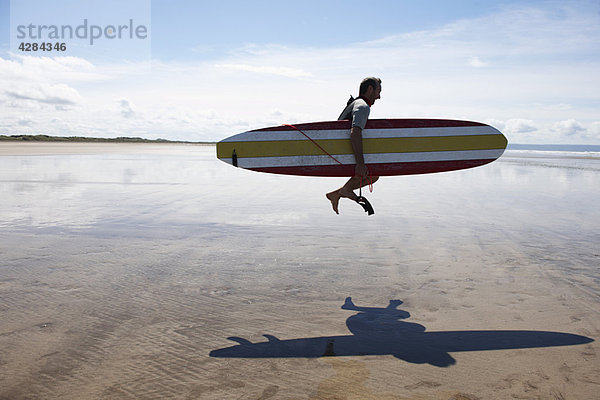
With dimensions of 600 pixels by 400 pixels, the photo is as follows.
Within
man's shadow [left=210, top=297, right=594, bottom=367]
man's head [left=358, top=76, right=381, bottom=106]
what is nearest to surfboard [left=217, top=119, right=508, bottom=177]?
man's head [left=358, top=76, right=381, bottom=106]

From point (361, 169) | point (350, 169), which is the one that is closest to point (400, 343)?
point (361, 169)

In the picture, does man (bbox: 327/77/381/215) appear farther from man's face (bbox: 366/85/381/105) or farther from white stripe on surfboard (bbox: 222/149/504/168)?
white stripe on surfboard (bbox: 222/149/504/168)

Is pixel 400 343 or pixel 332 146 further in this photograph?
pixel 332 146

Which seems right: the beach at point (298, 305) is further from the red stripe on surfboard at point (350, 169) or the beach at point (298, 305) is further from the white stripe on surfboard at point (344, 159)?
the white stripe on surfboard at point (344, 159)

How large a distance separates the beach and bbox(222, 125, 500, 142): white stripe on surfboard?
52.2 inches

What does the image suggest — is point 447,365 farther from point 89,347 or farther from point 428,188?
point 428,188

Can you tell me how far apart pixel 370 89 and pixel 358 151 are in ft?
2.12

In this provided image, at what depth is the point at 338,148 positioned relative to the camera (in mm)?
5109

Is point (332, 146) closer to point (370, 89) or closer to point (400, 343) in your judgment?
point (370, 89)

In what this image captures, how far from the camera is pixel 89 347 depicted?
9.59 feet

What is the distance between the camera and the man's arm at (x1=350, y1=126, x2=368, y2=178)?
15.1 feet

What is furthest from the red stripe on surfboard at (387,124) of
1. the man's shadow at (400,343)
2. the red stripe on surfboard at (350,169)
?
the man's shadow at (400,343)

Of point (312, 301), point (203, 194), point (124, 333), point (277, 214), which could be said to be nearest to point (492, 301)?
point (312, 301)

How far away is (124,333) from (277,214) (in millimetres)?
4524
